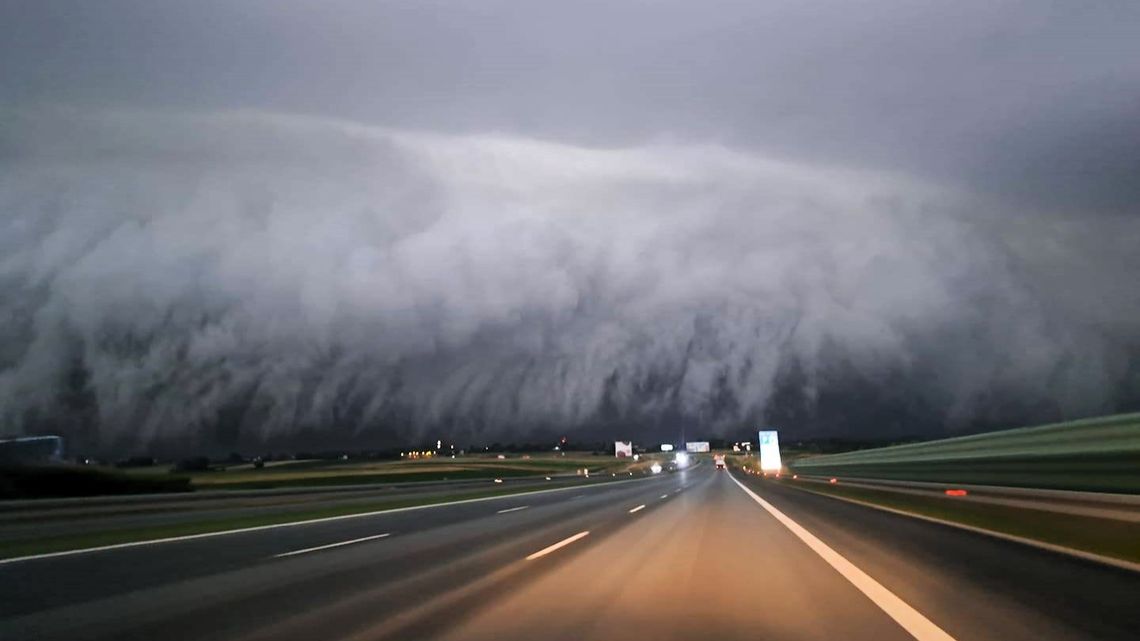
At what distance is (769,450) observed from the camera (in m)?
90.4

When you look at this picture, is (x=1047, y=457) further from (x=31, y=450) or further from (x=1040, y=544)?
(x=31, y=450)

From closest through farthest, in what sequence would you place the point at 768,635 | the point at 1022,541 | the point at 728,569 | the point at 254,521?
the point at 768,635 → the point at 728,569 → the point at 1022,541 → the point at 254,521

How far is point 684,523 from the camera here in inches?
1059

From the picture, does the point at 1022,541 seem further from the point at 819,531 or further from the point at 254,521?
the point at 254,521

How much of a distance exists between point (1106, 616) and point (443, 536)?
1631 centimetres

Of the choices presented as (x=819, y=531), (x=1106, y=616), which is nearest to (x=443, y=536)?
(x=819, y=531)

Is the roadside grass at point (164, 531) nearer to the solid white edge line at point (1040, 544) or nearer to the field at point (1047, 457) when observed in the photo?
the solid white edge line at point (1040, 544)

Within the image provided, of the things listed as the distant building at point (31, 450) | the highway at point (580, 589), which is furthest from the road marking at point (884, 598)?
the distant building at point (31, 450)

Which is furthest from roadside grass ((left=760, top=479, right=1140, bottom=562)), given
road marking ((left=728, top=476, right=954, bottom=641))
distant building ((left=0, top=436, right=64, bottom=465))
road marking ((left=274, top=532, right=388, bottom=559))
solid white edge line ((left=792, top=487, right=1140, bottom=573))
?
distant building ((left=0, top=436, right=64, bottom=465))

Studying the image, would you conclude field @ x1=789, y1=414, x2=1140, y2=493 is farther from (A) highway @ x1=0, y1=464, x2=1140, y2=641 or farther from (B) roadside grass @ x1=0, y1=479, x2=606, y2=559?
(B) roadside grass @ x1=0, y1=479, x2=606, y2=559

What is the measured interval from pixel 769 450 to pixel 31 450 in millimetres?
62391

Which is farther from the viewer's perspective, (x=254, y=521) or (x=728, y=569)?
(x=254, y=521)

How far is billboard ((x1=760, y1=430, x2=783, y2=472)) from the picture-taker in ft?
290

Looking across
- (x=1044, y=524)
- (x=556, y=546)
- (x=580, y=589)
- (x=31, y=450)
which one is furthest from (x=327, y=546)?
(x=31, y=450)
